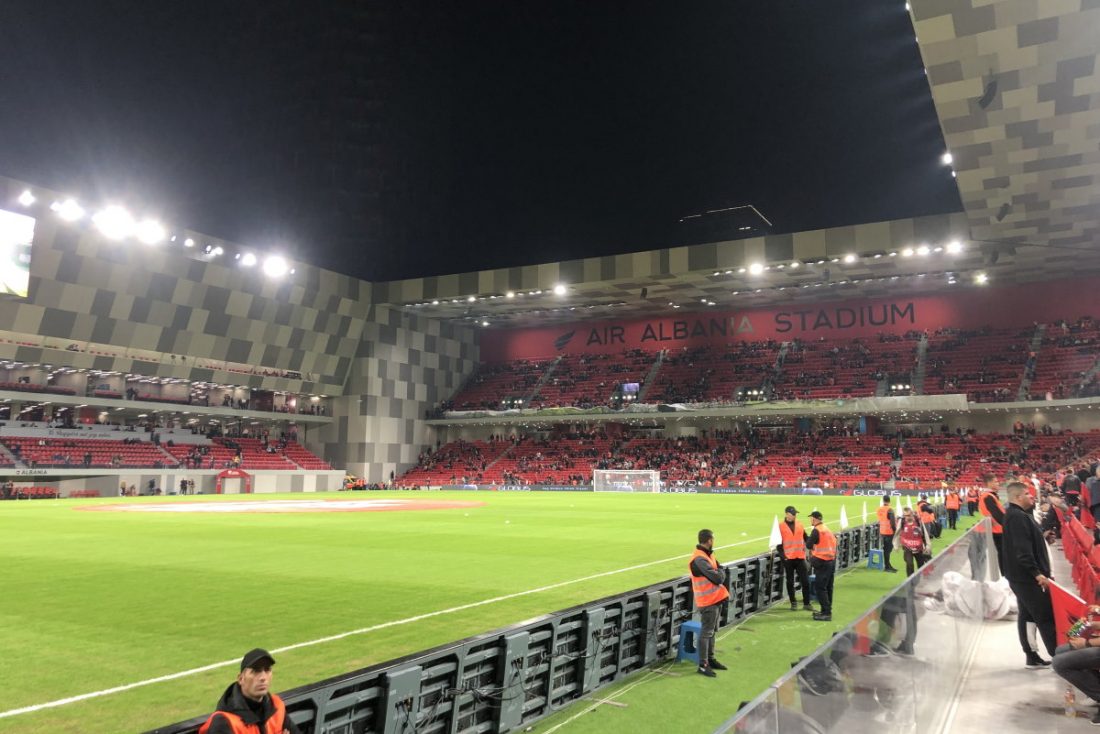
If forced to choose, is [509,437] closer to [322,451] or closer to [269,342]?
[322,451]

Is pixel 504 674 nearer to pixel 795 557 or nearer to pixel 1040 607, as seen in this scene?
pixel 1040 607

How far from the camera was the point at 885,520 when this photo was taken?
51.0ft

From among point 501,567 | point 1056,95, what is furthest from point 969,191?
point 501,567

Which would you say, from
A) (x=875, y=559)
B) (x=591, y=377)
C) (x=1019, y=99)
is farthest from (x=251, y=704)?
(x=591, y=377)

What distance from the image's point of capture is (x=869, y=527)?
18.2 metres

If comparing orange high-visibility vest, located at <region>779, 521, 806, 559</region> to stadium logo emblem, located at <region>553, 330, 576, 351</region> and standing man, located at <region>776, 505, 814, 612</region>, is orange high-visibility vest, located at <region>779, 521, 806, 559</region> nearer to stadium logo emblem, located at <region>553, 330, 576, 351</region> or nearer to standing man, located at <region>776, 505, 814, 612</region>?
standing man, located at <region>776, 505, 814, 612</region>

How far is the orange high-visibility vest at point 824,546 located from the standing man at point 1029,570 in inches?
131

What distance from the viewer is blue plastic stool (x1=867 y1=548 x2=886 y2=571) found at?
16516 millimetres

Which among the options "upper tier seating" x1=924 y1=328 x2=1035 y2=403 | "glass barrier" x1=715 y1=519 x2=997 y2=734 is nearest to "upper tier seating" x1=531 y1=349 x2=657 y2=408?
"upper tier seating" x1=924 y1=328 x2=1035 y2=403

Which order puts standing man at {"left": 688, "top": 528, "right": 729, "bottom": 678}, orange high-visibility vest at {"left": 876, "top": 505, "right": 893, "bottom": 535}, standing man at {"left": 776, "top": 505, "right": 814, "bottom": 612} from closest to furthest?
standing man at {"left": 688, "top": 528, "right": 729, "bottom": 678} < standing man at {"left": 776, "top": 505, "right": 814, "bottom": 612} < orange high-visibility vest at {"left": 876, "top": 505, "right": 893, "bottom": 535}

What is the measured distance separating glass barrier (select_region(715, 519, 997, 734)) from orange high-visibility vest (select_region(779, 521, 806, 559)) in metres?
3.49

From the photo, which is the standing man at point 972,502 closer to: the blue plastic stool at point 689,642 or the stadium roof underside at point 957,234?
the stadium roof underside at point 957,234

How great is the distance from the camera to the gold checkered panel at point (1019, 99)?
20.1m

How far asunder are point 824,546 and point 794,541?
0.81 metres
